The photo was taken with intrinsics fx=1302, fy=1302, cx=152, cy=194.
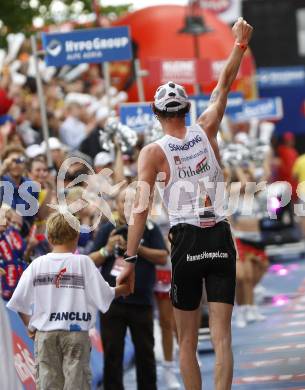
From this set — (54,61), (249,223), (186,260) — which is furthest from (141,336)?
(249,223)

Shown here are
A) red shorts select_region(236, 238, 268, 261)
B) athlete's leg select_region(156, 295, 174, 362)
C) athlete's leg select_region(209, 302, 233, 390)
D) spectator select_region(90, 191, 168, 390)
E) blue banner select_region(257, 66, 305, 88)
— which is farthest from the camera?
blue banner select_region(257, 66, 305, 88)

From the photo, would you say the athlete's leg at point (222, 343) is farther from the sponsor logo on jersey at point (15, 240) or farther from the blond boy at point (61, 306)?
the sponsor logo on jersey at point (15, 240)

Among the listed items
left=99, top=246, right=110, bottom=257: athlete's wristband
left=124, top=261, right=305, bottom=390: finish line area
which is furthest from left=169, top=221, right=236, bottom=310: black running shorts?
left=124, top=261, right=305, bottom=390: finish line area

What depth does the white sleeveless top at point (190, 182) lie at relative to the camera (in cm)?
869

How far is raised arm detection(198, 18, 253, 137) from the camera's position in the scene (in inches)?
351

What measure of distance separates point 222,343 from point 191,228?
79cm

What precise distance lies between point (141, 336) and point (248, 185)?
6.36m

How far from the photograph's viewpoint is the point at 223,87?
9.01 meters

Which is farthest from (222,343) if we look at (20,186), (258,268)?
(258,268)

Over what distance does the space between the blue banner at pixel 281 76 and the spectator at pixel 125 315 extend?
23297 mm

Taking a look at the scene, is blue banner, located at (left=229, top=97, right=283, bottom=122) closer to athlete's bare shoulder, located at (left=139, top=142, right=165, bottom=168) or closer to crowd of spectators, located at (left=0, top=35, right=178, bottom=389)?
crowd of spectators, located at (left=0, top=35, right=178, bottom=389)

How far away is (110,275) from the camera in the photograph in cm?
1062

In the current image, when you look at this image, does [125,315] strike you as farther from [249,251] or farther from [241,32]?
[249,251]

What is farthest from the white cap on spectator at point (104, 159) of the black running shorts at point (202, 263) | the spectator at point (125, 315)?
the black running shorts at point (202, 263)
